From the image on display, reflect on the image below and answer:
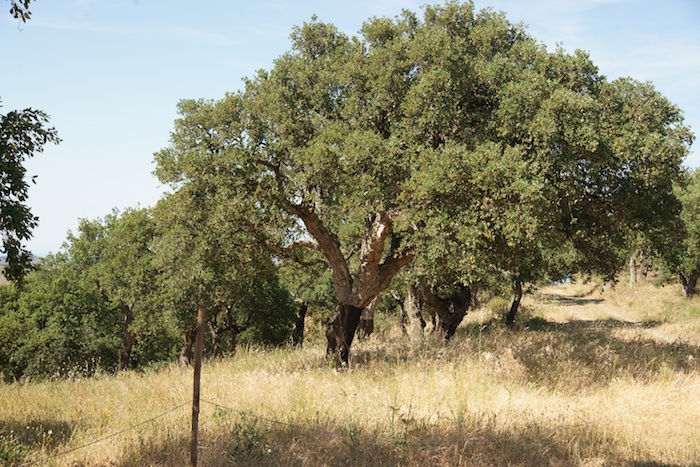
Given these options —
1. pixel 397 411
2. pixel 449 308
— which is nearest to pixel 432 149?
pixel 397 411

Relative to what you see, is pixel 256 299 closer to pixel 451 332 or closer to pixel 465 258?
pixel 451 332

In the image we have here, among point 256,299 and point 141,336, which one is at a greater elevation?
point 256,299

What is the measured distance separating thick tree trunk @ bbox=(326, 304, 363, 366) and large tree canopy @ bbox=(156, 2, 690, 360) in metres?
0.04

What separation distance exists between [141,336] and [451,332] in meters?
24.8

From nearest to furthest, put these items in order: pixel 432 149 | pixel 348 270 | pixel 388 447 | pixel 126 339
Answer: pixel 388 447, pixel 432 149, pixel 348 270, pixel 126 339

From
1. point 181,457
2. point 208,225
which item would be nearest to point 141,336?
point 208,225

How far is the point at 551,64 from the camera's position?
42.8ft

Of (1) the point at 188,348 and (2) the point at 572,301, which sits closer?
(1) the point at 188,348

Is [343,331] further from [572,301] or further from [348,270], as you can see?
[572,301]

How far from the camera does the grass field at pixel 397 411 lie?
24.1 feet

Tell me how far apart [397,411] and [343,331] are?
20.3 feet

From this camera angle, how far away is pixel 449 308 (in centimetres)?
2189

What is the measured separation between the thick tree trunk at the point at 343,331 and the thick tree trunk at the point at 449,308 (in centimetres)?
674

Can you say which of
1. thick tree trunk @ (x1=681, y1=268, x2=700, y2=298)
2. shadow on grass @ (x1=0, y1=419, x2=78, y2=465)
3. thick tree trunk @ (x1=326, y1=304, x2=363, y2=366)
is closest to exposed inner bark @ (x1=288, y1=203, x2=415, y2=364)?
thick tree trunk @ (x1=326, y1=304, x2=363, y2=366)
